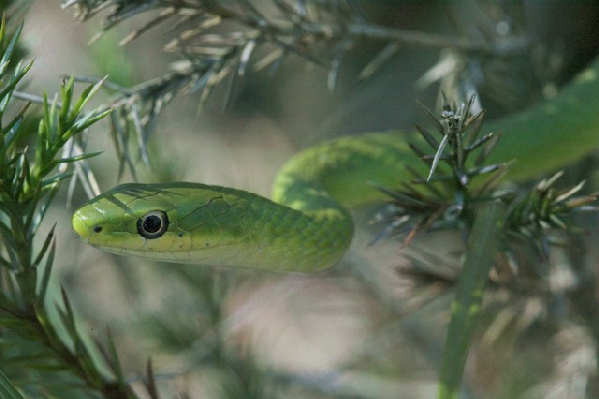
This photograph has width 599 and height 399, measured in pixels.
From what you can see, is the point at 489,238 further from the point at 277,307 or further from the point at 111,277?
the point at 277,307

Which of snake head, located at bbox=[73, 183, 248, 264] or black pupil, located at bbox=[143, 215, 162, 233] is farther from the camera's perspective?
black pupil, located at bbox=[143, 215, 162, 233]

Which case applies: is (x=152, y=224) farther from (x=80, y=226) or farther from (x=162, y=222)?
(x=80, y=226)

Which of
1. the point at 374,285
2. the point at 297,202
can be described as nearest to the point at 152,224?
the point at 297,202

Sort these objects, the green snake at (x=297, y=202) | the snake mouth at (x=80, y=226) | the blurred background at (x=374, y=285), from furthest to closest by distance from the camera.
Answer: the blurred background at (x=374, y=285) < the green snake at (x=297, y=202) < the snake mouth at (x=80, y=226)

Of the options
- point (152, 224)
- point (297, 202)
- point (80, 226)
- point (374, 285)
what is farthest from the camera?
point (374, 285)

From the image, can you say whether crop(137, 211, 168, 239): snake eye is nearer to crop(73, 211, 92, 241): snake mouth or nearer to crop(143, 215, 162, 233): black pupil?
crop(143, 215, 162, 233): black pupil

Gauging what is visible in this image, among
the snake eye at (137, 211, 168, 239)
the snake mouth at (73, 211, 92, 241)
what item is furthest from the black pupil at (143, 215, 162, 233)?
the snake mouth at (73, 211, 92, 241)

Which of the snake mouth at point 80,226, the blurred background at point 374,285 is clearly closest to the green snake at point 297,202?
the snake mouth at point 80,226

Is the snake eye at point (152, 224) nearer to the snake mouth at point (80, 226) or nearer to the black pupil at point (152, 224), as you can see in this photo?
the black pupil at point (152, 224)
